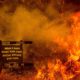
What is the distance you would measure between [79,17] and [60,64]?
5.49ft

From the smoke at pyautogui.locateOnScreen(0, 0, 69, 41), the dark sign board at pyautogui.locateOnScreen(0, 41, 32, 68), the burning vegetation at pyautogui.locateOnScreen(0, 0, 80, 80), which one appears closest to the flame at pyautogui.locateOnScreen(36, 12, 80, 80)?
the burning vegetation at pyautogui.locateOnScreen(0, 0, 80, 80)

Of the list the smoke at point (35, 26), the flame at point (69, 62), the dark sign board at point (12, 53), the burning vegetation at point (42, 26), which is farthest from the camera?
the smoke at point (35, 26)

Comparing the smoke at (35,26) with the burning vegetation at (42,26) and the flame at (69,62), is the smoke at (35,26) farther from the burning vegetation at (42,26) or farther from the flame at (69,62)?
the flame at (69,62)

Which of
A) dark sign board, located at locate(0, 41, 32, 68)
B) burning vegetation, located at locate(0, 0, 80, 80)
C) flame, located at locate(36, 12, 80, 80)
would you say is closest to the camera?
flame, located at locate(36, 12, 80, 80)

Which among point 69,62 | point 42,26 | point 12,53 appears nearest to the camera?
point 69,62

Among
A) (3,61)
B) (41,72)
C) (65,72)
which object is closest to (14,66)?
(3,61)

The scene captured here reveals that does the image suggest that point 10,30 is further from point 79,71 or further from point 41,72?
point 79,71

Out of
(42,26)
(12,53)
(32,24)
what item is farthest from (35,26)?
(12,53)

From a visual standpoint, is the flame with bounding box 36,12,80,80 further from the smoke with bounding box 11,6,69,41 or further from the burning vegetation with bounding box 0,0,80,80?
the smoke with bounding box 11,6,69,41

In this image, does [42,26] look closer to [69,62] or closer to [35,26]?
[35,26]

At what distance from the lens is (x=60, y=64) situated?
848cm

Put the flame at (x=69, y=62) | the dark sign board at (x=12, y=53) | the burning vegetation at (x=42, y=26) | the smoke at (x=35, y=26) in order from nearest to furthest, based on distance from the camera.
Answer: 1. the flame at (x=69, y=62)
2. the dark sign board at (x=12, y=53)
3. the burning vegetation at (x=42, y=26)
4. the smoke at (x=35, y=26)

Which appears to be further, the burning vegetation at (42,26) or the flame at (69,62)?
the burning vegetation at (42,26)

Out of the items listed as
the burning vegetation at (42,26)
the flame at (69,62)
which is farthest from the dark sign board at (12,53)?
the flame at (69,62)
